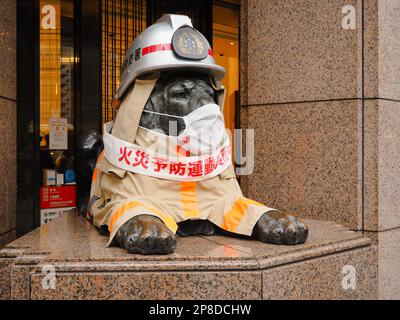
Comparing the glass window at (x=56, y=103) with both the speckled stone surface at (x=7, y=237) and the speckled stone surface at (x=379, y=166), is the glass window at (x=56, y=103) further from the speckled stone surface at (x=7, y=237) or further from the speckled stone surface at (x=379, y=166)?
the speckled stone surface at (x=379, y=166)

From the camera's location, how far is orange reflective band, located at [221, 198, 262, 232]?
11.0ft

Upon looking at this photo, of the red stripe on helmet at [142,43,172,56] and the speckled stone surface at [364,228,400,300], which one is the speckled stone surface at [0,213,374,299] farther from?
the speckled stone surface at [364,228,400,300]

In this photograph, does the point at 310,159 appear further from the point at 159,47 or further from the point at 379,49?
the point at 159,47

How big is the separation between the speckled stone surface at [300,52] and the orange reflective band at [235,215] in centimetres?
180

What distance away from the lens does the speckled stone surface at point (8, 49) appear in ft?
15.4

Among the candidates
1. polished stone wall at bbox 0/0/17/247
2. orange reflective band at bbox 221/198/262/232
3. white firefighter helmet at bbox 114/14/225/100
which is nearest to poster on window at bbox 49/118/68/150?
polished stone wall at bbox 0/0/17/247

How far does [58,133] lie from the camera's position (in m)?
5.68

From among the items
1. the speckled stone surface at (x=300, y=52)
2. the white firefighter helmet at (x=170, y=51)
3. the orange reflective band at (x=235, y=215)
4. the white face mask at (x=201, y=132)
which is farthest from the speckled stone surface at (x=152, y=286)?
the speckled stone surface at (x=300, y=52)

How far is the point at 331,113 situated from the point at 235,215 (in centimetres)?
→ 180

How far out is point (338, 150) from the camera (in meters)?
4.61

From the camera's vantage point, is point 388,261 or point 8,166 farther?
point 8,166

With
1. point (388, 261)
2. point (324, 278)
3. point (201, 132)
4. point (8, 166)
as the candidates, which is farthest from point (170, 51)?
point (388, 261)

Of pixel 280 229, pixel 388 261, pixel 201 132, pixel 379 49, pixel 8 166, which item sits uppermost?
pixel 379 49

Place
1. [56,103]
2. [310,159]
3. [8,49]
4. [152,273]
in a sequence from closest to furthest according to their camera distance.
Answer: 1. [152,273]
2. [310,159]
3. [8,49]
4. [56,103]
